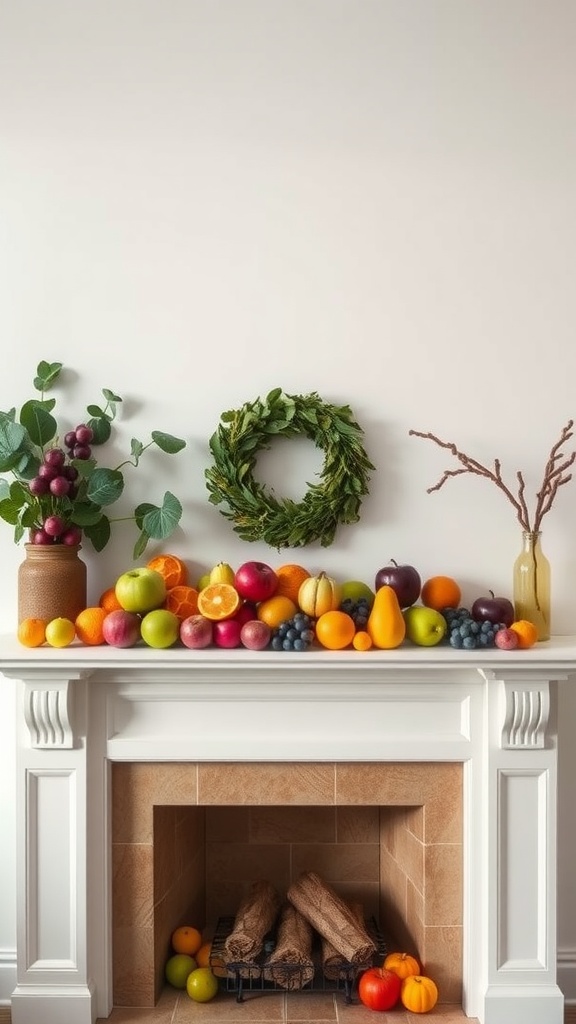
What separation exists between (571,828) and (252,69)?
2450mm

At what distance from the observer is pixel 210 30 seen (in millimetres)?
2705

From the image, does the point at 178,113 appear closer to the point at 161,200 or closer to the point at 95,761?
the point at 161,200

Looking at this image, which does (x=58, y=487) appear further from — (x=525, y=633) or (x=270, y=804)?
(x=525, y=633)

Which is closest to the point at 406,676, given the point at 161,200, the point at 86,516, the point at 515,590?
the point at 515,590

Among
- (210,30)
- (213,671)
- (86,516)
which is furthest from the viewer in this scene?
(210,30)

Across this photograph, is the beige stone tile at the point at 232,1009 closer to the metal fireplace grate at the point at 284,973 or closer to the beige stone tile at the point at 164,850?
A: the metal fireplace grate at the point at 284,973

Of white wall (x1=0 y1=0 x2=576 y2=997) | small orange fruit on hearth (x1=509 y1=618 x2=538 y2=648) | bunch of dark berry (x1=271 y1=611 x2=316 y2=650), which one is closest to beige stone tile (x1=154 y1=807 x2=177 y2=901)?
white wall (x1=0 y1=0 x2=576 y2=997)

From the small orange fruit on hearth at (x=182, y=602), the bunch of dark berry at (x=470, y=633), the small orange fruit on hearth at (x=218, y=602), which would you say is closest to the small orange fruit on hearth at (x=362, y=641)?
the bunch of dark berry at (x=470, y=633)

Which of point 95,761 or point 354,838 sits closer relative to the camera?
point 95,761

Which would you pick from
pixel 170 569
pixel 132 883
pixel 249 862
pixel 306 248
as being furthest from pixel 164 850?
pixel 306 248

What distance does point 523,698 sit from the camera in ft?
7.82

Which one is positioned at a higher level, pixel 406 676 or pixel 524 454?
pixel 524 454

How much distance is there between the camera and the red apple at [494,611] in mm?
2436

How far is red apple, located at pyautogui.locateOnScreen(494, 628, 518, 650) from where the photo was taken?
2.34 meters
